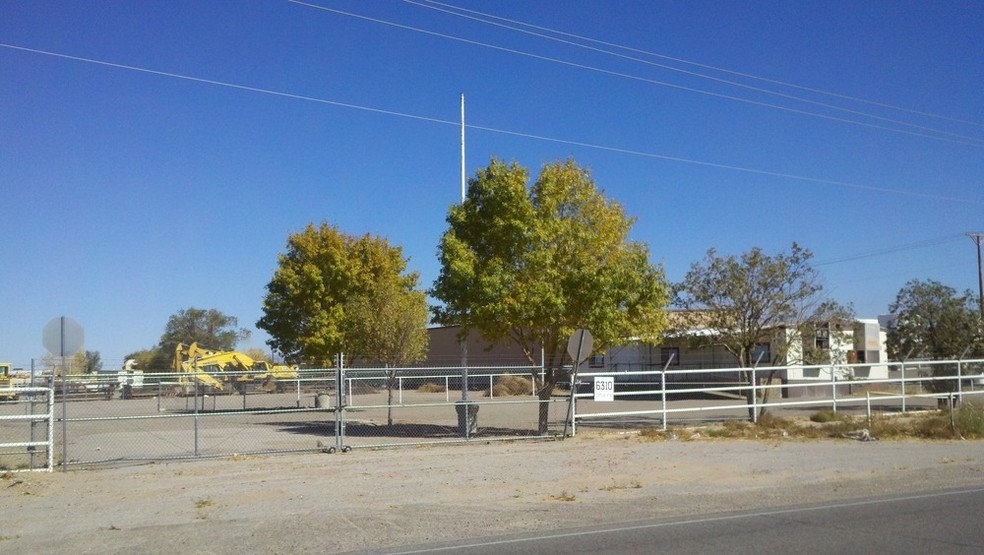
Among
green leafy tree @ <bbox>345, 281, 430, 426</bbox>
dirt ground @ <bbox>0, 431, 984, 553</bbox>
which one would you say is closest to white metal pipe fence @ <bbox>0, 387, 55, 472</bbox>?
dirt ground @ <bbox>0, 431, 984, 553</bbox>

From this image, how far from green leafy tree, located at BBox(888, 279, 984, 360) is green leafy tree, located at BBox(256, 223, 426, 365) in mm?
21721

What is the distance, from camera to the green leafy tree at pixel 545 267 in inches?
910

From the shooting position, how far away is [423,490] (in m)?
14.9

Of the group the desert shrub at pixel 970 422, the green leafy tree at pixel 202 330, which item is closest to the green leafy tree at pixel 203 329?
the green leafy tree at pixel 202 330

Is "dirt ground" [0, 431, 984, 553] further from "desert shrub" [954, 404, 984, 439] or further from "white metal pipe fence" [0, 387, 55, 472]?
"desert shrub" [954, 404, 984, 439]

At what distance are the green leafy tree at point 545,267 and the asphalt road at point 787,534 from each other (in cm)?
1121

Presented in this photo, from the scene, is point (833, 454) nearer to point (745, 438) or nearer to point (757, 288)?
point (745, 438)

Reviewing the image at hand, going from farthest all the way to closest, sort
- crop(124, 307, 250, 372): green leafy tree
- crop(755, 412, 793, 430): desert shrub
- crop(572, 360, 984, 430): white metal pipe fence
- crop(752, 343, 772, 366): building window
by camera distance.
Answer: crop(124, 307, 250, 372): green leafy tree
crop(752, 343, 772, 366): building window
crop(755, 412, 793, 430): desert shrub
crop(572, 360, 984, 430): white metal pipe fence

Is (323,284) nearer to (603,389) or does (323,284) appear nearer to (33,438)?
(603,389)

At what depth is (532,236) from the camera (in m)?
23.4

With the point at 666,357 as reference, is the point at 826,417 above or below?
below

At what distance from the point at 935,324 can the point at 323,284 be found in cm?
2723

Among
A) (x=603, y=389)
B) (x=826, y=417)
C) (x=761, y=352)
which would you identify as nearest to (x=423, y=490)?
(x=603, y=389)

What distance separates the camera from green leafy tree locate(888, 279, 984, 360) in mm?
32719
